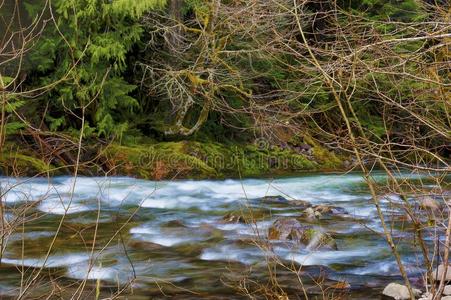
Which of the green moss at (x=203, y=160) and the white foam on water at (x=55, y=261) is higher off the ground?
the white foam on water at (x=55, y=261)

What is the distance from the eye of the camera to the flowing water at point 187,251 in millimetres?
5941

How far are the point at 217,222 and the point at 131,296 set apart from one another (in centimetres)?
347

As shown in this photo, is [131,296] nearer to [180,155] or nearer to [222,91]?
[180,155]

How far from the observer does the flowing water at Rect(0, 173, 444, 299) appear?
19.5 ft

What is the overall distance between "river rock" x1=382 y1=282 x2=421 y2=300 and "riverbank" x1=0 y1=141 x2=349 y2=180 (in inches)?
230

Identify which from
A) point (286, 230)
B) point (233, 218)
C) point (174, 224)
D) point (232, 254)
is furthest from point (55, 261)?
point (233, 218)

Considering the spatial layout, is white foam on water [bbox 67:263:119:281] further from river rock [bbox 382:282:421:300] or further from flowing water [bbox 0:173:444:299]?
river rock [bbox 382:282:421:300]

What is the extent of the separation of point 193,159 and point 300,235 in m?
6.27

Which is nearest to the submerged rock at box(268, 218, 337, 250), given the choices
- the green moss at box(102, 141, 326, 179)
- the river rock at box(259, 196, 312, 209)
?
the river rock at box(259, 196, 312, 209)

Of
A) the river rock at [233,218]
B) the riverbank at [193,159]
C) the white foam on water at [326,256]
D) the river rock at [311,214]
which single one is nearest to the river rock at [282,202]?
the river rock at [311,214]

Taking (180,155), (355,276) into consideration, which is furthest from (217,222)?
(180,155)

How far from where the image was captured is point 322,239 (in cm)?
767

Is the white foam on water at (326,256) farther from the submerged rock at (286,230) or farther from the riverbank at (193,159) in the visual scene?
the riverbank at (193,159)

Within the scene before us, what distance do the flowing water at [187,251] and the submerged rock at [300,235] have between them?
0.12 meters
